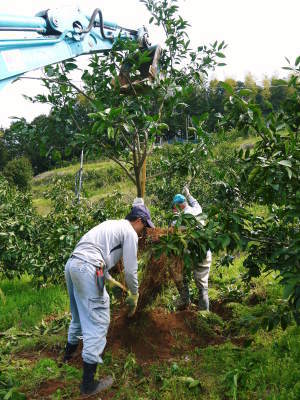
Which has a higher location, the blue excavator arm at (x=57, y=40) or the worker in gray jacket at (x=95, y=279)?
the blue excavator arm at (x=57, y=40)

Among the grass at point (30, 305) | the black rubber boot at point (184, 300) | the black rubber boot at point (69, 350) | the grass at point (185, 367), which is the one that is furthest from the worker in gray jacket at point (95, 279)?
the grass at point (30, 305)

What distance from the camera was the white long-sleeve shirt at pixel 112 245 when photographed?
3.65 metres

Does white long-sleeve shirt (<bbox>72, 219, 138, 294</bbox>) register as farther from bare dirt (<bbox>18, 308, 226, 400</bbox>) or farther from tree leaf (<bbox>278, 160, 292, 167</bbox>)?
tree leaf (<bbox>278, 160, 292, 167</bbox>)

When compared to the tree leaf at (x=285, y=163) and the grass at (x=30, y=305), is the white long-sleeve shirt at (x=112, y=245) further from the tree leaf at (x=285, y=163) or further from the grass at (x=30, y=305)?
the grass at (x=30, y=305)

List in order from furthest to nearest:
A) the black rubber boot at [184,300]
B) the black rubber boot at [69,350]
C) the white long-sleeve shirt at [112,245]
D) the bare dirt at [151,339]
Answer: the black rubber boot at [184,300] → the bare dirt at [151,339] → the black rubber boot at [69,350] → the white long-sleeve shirt at [112,245]

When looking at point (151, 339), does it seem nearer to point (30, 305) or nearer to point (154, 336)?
point (154, 336)

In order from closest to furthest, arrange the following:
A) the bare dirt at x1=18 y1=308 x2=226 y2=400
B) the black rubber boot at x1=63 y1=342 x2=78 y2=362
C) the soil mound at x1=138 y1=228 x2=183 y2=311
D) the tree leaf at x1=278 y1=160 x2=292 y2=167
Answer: the tree leaf at x1=278 y1=160 x2=292 y2=167
the black rubber boot at x1=63 y1=342 x2=78 y2=362
the bare dirt at x1=18 y1=308 x2=226 y2=400
the soil mound at x1=138 y1=228 x2=183 y2=311

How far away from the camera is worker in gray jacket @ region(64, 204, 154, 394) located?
137 inches

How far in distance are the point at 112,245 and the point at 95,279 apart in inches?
14.2

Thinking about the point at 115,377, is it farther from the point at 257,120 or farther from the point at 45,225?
the point at 45,225

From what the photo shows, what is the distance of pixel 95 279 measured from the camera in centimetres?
351

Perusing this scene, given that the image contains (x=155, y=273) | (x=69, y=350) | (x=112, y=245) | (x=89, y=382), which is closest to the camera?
(x=89, y=382)

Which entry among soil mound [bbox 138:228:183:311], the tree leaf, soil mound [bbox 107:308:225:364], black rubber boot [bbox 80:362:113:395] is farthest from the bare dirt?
the tree leaf

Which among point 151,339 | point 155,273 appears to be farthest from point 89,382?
point 155,273
